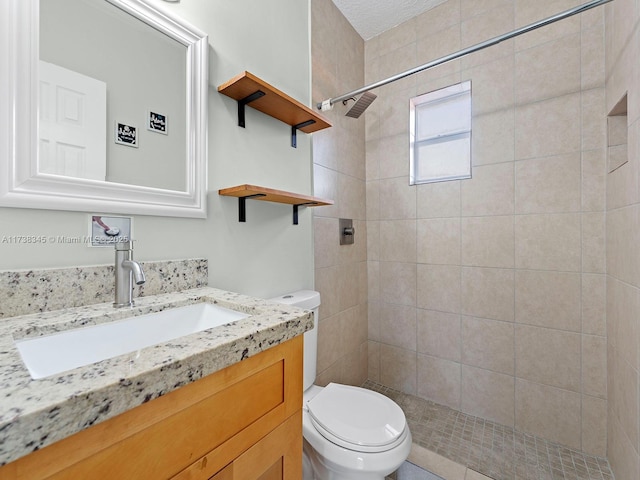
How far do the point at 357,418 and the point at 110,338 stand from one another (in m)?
0.93

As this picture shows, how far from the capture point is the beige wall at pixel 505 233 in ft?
4.88

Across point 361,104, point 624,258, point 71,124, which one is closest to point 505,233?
point 624,258

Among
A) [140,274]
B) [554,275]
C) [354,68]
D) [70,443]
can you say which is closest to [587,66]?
[554,275]

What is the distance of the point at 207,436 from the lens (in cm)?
52

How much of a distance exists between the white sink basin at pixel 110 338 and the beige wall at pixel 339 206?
0.86m

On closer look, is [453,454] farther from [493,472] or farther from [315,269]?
[315,269]

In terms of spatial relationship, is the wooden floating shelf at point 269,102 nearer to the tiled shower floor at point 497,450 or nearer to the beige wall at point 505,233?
the beige wall at point 505,233

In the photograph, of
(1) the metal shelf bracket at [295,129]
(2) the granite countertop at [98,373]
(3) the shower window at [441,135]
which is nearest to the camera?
(2) the granite countertop at [98,373]

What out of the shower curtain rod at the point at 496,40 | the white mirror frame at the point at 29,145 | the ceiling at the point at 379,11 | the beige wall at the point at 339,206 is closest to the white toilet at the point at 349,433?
the beige wall at the point at 339,206

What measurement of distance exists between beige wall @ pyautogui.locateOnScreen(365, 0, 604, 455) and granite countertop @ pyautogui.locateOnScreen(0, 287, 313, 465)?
1458 millimetres

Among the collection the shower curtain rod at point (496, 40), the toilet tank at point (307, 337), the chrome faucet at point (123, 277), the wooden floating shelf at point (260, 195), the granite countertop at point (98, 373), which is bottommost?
the toilet tank at point (307, 337)

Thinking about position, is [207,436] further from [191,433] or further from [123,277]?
[123,277]

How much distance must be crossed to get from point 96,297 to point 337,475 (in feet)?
3.32

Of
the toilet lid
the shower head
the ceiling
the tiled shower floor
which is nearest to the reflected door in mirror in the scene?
the toilet lid
